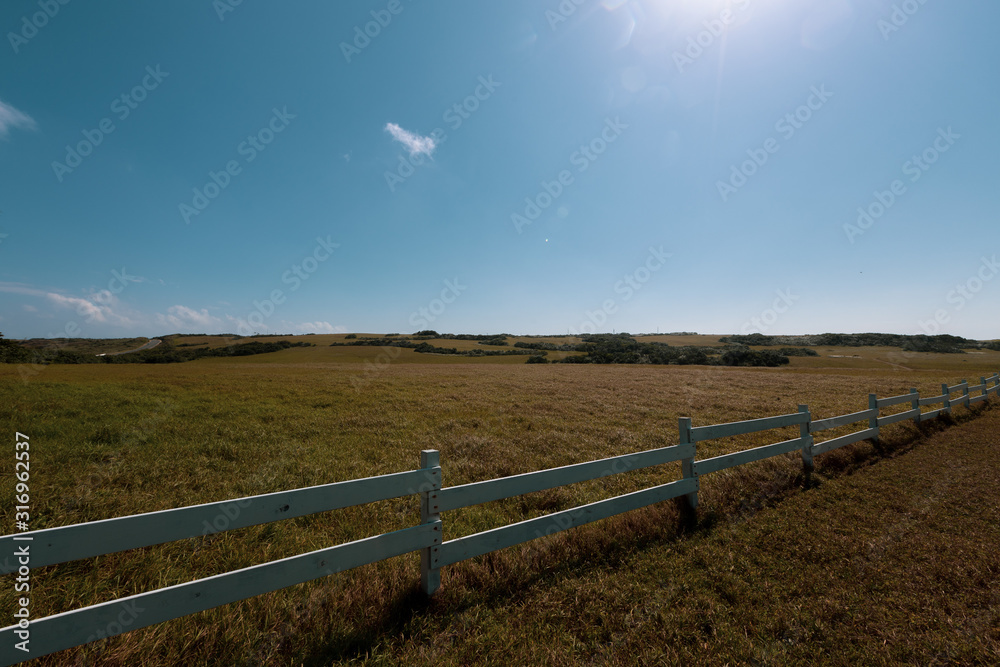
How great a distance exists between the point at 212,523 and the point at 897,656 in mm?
5486

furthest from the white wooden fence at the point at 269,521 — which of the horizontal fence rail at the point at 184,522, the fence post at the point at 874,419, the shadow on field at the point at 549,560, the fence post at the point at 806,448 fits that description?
the fence post at the point at 874,419

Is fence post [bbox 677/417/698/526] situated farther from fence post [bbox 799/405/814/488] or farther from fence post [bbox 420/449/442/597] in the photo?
fence post [bbox 420/449/442/597]

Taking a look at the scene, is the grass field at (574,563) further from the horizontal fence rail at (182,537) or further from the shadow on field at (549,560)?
A: the horizontal fence rail at (182,537)

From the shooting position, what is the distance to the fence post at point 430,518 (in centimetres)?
350

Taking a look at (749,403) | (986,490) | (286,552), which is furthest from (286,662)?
(749,403)

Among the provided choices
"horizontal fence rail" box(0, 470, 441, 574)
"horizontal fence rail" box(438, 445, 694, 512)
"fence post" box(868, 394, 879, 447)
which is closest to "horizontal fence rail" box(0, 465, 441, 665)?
"horizontal fence rail" box(0, 470, 441, 574)

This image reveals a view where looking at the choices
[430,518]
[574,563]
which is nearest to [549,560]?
[574,563]

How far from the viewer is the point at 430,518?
3.54 metres

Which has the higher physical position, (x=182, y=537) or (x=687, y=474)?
(x=182, y=537)

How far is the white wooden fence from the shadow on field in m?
0.29

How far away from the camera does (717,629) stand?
325 centimetres

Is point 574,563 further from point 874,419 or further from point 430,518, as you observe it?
point 874,419

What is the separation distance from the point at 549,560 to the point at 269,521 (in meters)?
3.06

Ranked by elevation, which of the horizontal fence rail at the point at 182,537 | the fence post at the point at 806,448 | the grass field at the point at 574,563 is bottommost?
the grass field at the point at 574,563
